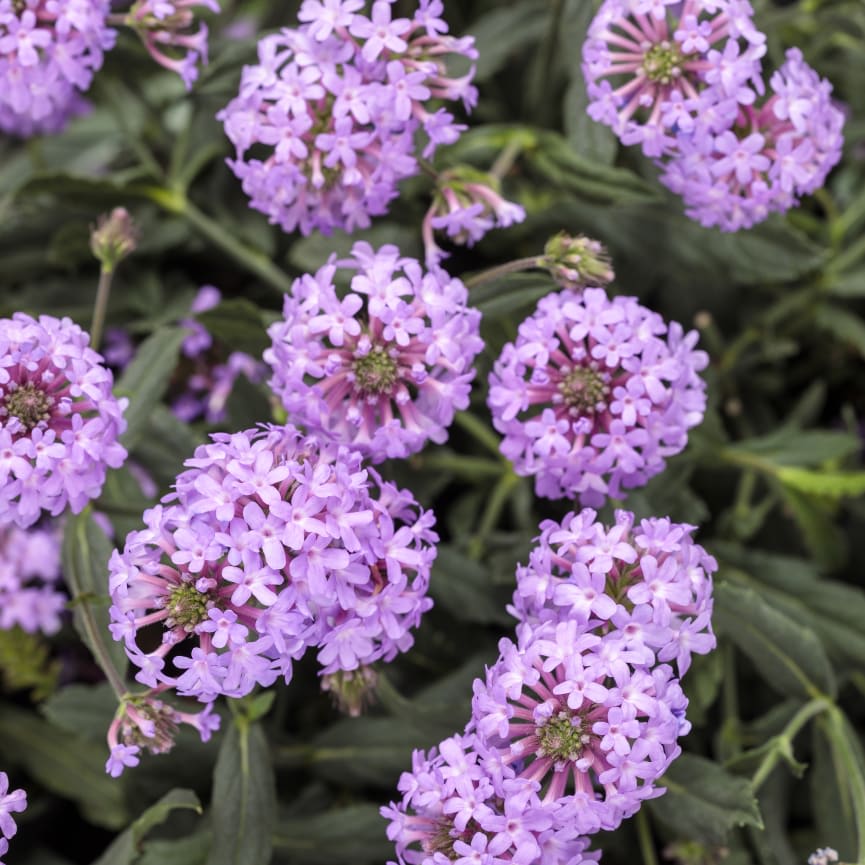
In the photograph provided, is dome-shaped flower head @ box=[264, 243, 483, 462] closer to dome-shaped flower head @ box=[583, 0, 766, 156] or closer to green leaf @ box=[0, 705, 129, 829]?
dome-shaped flower head @ box=[583, 0, 766, 156]

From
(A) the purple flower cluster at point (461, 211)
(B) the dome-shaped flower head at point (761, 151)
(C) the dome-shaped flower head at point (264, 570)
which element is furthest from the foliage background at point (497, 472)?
(C) the dome-shaped flower head at point (264, 570)

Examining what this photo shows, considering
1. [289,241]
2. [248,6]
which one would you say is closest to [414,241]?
[289,241]

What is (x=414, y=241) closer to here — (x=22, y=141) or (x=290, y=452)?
(x=290, y=452)

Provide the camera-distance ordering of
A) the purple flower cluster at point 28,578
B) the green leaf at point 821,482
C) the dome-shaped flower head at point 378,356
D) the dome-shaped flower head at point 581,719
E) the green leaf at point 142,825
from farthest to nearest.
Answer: the purple flower cluster at point 28,578 < the green leaf at point 821,482 < the green leaf at point 142,825 < the dome-shaped flower head at point 378,356 < the dome-shaped flower head at point 581,719

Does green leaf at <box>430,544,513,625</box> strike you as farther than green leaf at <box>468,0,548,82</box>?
No

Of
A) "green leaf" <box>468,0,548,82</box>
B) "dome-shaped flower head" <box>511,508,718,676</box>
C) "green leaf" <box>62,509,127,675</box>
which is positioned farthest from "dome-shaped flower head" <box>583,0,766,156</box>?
"green leaf" <box>62,509,127,675</box>

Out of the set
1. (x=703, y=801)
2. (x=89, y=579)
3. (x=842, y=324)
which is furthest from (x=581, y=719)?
(x=842, y=324)

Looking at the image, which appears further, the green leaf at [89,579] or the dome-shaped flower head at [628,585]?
the green leaf at [89,579]

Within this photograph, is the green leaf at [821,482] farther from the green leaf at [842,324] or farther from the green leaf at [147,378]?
the green leaf at [147,378]
